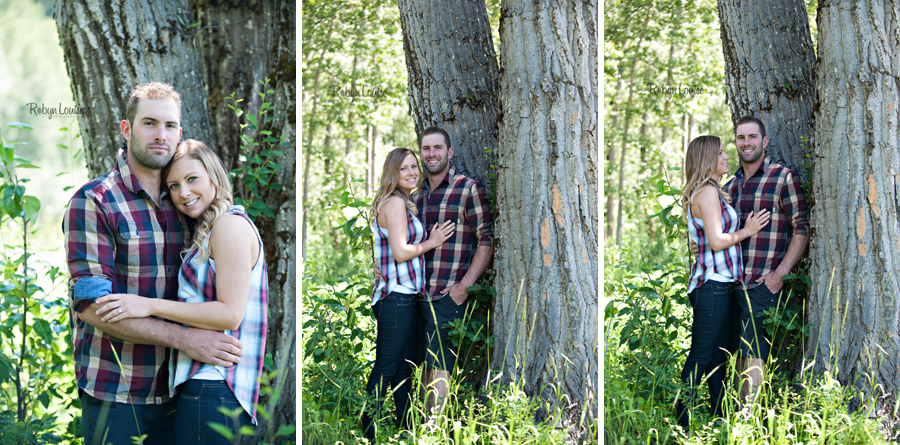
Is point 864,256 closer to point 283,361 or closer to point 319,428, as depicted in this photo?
point 319,428

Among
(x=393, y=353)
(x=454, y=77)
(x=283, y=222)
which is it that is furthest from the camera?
(x=283, y=222)

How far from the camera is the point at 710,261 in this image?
296 centimetres

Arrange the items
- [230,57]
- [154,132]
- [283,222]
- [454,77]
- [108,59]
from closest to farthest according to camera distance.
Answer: [154,132]
[108,59]
[454,77]
[283,222]
[230,57]

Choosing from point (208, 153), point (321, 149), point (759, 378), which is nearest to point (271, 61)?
point (321, 149)

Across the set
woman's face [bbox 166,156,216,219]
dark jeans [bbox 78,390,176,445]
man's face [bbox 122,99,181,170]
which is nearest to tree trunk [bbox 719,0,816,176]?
woman's face [bbox 166,156,216,219]

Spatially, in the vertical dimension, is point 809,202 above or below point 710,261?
above

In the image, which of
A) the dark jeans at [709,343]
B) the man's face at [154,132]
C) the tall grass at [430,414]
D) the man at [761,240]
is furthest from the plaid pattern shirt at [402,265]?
the man at [761,240]

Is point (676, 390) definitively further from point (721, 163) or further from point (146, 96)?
point (146, 96)

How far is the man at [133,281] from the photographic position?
2271 millimetres

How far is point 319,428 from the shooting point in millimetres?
3062

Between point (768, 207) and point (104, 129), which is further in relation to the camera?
point (104, 129)

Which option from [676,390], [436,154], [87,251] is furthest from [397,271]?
[676,390]

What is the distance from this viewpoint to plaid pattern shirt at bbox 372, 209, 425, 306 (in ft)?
10.0

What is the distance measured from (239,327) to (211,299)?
0.52ft
